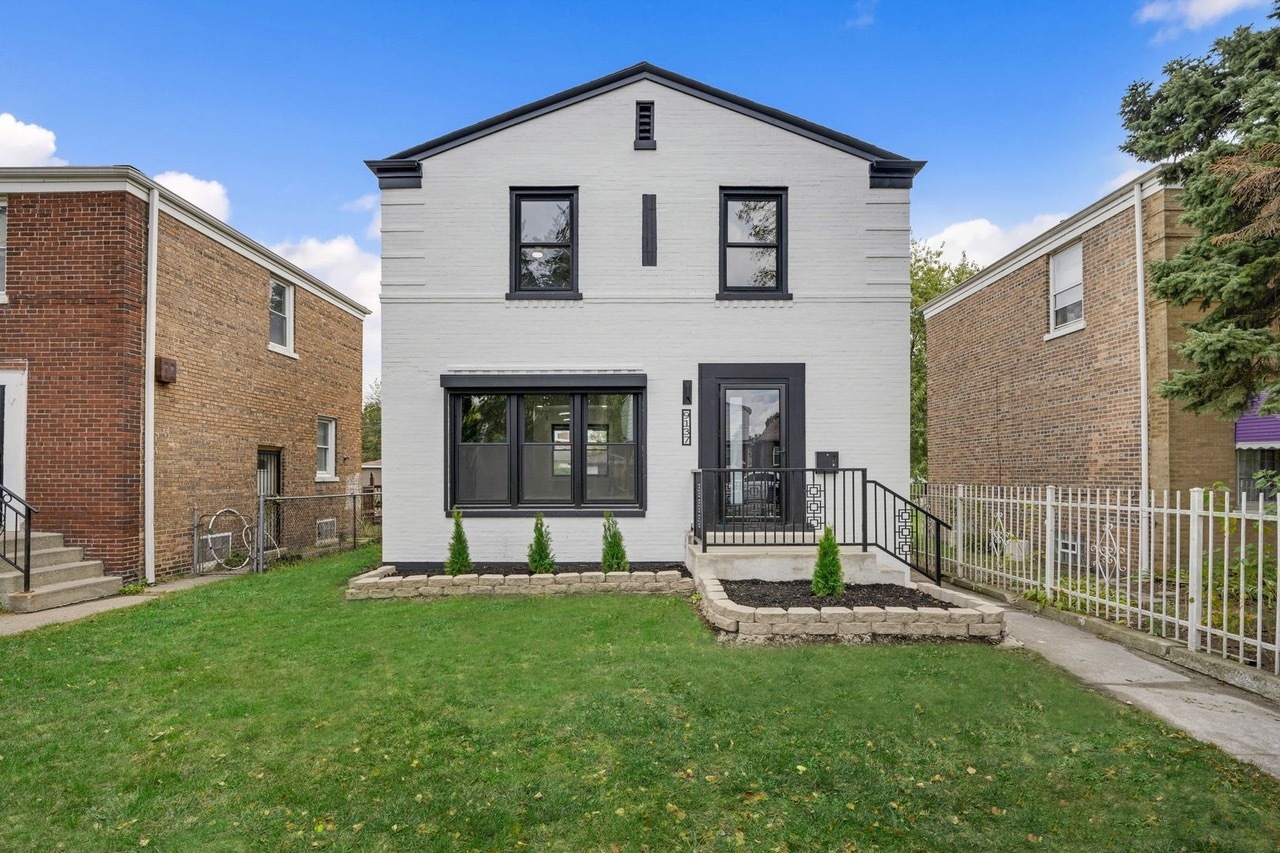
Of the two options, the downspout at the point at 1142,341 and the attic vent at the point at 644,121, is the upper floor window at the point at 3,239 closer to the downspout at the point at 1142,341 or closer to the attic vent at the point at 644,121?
the attic vent at the point at 644,121

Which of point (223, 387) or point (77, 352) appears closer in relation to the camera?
point (77, 352)

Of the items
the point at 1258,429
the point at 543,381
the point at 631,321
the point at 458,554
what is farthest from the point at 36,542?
the point at 1258,429

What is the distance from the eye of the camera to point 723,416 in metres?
8.62

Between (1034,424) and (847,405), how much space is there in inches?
213

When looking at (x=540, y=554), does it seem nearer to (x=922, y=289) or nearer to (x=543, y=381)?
(x=543, y=381)

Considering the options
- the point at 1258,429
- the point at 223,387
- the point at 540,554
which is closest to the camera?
the point at 540,554

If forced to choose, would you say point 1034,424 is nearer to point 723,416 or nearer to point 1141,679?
point 723,416

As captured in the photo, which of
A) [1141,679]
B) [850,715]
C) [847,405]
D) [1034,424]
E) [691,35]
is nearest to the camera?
[850,715]

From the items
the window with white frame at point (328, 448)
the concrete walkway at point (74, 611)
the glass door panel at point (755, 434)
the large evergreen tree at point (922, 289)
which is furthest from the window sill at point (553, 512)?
the large evergreen tree at point (922, 289)

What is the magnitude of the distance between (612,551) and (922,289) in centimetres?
1970

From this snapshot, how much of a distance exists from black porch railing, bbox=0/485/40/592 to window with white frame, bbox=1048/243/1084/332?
15.8 m

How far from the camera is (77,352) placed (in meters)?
8.41

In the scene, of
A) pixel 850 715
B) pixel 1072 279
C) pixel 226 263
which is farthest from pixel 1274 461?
pixel 226 263

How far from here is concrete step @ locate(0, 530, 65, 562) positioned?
7766mm
